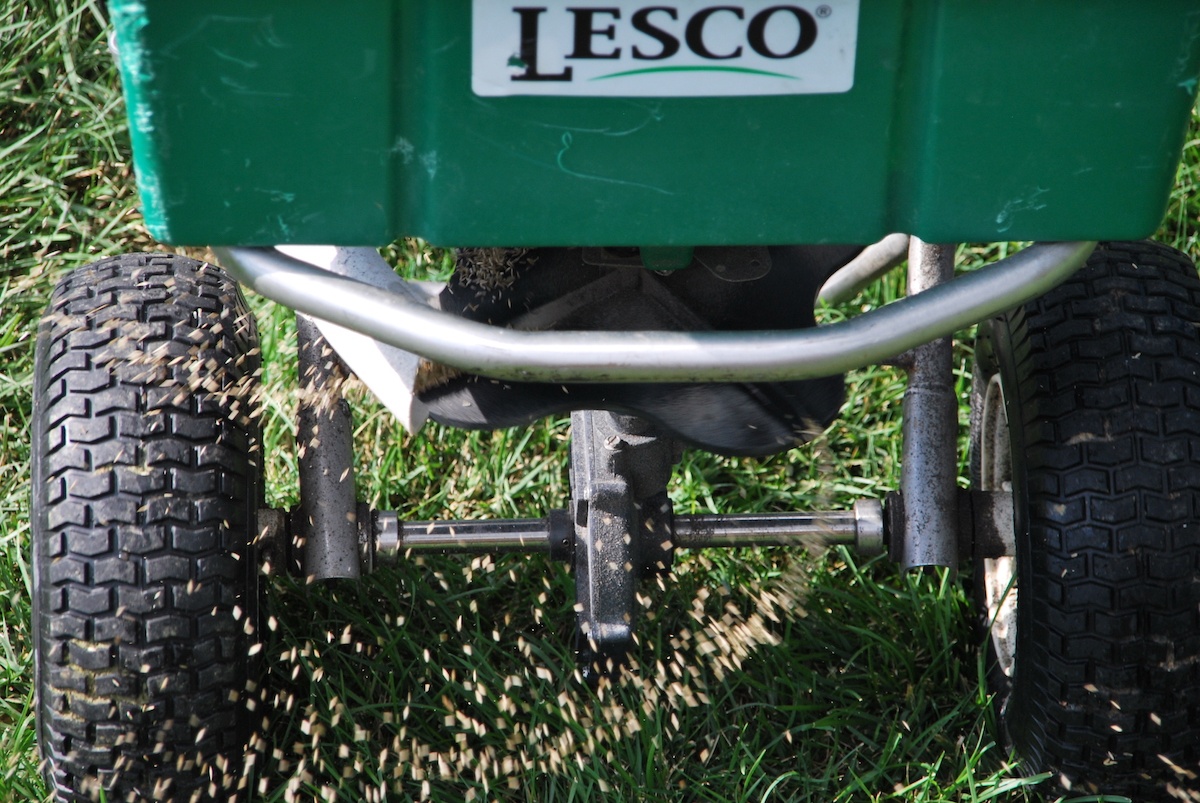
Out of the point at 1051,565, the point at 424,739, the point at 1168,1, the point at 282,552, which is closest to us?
the point at 1168,1

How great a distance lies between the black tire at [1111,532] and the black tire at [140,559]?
1050 mm

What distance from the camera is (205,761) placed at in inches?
73.1

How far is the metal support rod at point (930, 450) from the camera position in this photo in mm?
1953

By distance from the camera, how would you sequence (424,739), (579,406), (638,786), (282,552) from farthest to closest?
1. (424,739)
2. (638,786)
3. (282,552)
4. (579,406)

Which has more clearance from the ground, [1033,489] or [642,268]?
[642,268]

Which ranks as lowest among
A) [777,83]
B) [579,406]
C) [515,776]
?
[515,776]

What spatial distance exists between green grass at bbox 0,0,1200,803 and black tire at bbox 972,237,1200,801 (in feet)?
0.75

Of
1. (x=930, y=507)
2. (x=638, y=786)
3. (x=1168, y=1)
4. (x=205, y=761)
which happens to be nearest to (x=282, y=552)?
(x=205, y=761)

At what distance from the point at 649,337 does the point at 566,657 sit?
1.07 m

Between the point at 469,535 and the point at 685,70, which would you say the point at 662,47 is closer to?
the point at 685,70

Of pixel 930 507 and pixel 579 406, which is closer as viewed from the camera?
pixel 579 406

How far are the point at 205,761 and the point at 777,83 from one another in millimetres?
1168

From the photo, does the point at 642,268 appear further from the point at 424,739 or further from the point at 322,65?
the point at 424,739

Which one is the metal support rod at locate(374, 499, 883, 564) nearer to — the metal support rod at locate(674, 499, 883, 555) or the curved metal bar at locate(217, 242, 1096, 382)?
the metal support rod at locate(674, 499, 883, 555)
